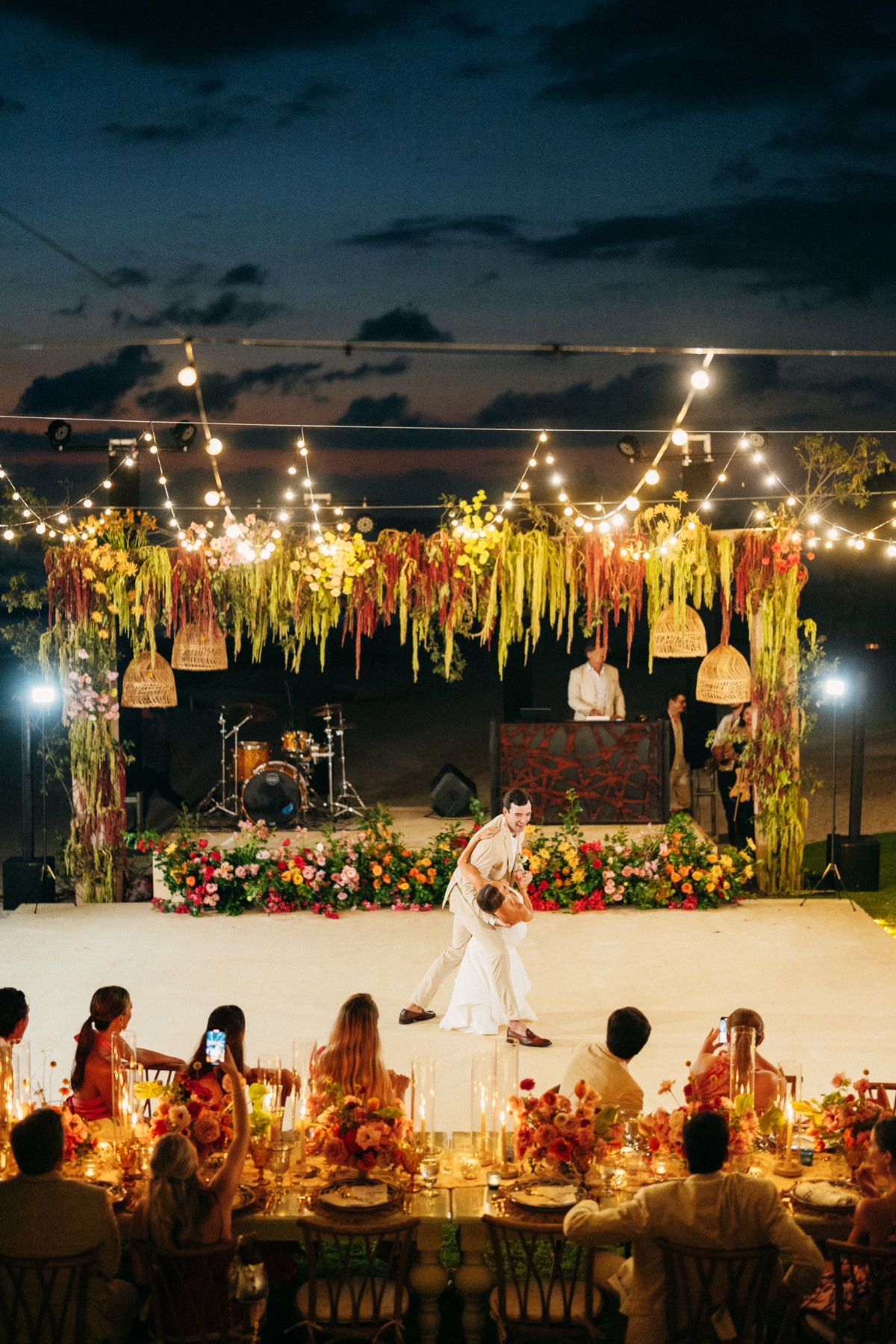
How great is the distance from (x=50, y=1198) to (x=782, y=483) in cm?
797

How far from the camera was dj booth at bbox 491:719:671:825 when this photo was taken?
11.6 m

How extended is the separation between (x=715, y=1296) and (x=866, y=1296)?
1.47 feet

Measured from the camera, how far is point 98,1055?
5.20 meters

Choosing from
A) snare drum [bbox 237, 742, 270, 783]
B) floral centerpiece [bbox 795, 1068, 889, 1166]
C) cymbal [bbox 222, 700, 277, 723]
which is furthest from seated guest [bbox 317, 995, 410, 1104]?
cymbal [bbox 222, 700, 277, 723]

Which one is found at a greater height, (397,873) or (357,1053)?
(397,873)

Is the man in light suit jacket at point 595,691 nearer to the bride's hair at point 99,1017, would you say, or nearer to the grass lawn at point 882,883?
the grass lawn at point 882,883

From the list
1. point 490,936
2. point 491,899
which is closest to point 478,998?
point 490,936

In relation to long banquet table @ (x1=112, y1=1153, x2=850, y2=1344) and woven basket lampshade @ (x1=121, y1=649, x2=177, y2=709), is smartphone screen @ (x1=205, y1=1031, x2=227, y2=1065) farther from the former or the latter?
woven basket lampshade @ (x1=121, y1=649, x2=177, y2=709)

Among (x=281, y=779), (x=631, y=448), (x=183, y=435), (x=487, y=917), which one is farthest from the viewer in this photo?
(x=281, y=779)

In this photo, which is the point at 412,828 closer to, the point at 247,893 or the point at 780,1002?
the point at 247,893

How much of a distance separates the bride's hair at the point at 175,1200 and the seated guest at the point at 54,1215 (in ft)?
0.39

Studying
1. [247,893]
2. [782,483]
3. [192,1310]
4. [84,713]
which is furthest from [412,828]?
[192,1310]

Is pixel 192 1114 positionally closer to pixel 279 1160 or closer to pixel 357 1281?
pixel 279 1160

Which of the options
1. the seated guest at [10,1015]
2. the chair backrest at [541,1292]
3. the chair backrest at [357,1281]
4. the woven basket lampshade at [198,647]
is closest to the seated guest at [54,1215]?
the chair backrest at [357,1281]
